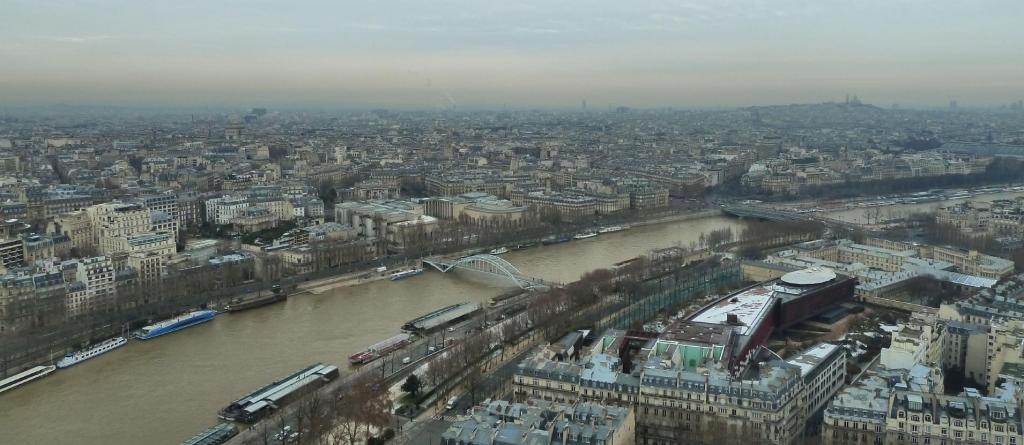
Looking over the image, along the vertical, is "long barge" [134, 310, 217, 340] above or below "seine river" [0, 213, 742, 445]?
above

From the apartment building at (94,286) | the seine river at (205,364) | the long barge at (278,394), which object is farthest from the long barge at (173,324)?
the long barge at (278,394)

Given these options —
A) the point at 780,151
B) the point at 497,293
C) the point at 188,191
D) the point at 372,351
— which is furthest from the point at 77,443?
the point at 780,151

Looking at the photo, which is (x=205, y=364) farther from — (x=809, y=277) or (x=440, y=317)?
(x=809, y=277)

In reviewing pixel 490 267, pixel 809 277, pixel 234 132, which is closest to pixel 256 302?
pixel 490 267

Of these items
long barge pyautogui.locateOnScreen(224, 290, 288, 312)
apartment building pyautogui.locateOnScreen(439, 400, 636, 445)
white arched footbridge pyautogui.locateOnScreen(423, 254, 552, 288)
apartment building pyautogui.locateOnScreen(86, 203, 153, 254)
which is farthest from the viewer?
apartment building pyautogui.locateOnScreen(86, 203, 153, 254)

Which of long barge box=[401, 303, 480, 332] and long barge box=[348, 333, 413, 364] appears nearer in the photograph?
long barge box=[348, 333, 413, 364]

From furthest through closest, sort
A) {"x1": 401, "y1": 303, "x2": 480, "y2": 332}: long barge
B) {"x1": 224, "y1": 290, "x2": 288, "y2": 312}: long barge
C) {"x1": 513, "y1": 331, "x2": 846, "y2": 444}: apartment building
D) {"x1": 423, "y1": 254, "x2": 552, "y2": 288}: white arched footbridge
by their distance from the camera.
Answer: {"x1": 423, "y1": 254, "x2": 552, "y2": 288}: white arched footbridge → {"x1": 224, "y1": 290, "x2": 288, "y2": 312}: long barge → {"x1": 401, "y1": 303, "x2": 480, "y2": 332}: long barge → {"x1": 513, "y1": 331, "x2": 846, "y2": 444}: apartment building

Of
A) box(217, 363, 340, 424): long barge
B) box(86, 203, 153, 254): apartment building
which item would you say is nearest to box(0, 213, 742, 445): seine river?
box(217, 363, 340, 424): long barge

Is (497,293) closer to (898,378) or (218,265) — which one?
(218,265)

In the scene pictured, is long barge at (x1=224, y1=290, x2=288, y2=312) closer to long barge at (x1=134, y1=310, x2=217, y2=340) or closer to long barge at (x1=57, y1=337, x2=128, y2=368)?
long barge at (x1=134, y1=310, x2=217, y2=340)
